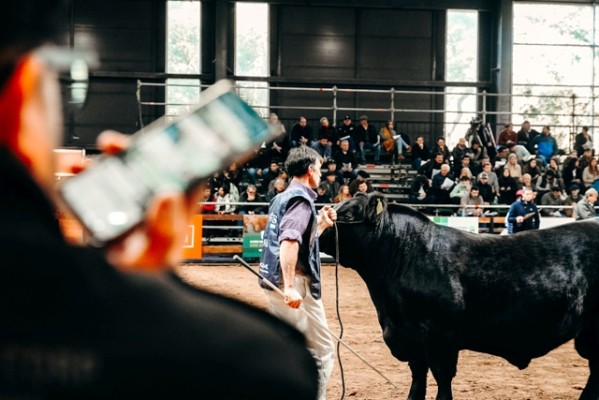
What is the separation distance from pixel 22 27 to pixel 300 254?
5093 mm

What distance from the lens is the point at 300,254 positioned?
5816 millimetres

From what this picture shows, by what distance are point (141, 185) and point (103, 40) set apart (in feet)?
84.7

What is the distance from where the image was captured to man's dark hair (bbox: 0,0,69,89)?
75 cm

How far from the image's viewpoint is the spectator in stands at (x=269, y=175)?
19.7 meters

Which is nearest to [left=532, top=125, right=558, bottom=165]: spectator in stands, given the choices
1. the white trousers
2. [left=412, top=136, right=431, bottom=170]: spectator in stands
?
[left=412, top=136, right=431, bottom=170]: spectator in stands

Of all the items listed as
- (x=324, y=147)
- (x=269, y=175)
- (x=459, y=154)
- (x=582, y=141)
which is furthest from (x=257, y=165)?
(x=582, y=141)

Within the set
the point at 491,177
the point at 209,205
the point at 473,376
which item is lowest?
the point at 473,376

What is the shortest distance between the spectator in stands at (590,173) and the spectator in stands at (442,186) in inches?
154

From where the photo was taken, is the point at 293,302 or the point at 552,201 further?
the point at 552,201

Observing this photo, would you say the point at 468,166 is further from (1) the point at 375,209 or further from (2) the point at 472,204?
(1) the point at 375,209

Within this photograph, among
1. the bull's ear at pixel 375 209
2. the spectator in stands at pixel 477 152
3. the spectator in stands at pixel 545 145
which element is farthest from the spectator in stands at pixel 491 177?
the bull's ear at pixel 375 209

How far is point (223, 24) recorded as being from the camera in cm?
2545

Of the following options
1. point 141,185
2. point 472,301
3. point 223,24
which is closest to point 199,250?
point 223,24

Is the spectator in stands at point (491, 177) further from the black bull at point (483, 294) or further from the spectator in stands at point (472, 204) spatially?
the black bull at point (483, 294)
